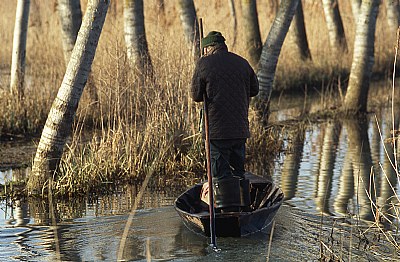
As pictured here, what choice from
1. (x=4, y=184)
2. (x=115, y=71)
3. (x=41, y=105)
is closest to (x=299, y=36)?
(x=41, y=105)

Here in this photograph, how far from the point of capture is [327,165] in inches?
571

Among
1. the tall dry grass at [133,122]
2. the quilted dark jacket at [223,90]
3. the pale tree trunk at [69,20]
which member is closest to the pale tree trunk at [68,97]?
the tall dry grass at [133,122]

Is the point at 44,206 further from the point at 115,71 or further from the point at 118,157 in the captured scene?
the point at 115,71

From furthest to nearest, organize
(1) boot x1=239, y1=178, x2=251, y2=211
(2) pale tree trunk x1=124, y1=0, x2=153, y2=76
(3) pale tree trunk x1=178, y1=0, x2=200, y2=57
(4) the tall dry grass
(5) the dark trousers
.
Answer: (3) pale tree trunk x1=178, y1=0, x2=200, y2=57 < (2) pale tree trunk x1=124, y1=0, x2=153, y2=76 < (4) the tall dry grass < (1) boot x1=239, y1=178, x2=251, y2=211 < (5) the dark trousers

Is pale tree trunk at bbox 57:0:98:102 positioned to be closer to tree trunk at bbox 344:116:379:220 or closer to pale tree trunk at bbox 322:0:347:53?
tree trunk at bbox 344:116:379:220

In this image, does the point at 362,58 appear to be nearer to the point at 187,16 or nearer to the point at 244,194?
the point at 187,16

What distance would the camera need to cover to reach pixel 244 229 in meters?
9.47

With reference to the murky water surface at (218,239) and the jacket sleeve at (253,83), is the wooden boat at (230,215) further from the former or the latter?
the jacket sleeve at (253,83)

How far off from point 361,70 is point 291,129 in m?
2.56

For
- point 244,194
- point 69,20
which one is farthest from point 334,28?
point 244,194

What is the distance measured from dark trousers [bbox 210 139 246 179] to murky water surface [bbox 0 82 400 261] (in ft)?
2.45

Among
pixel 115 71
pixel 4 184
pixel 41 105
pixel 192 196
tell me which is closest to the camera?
pixel 192 196

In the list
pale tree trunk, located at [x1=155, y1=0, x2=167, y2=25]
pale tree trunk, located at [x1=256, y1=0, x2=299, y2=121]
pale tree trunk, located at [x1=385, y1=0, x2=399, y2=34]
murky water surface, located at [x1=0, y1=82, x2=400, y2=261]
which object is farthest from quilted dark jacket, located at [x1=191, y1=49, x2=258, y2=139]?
pale tree trunk, located at [x1=385, y1=0, x2=399, y2=34]

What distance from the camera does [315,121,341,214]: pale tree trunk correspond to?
11578 mm
